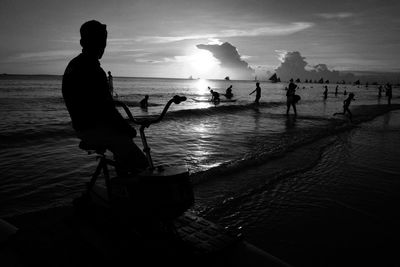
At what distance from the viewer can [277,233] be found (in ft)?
13.7

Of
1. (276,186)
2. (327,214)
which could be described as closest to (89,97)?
(327,214)

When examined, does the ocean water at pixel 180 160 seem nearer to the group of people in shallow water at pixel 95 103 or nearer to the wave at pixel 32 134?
the wave at pixel 32 134

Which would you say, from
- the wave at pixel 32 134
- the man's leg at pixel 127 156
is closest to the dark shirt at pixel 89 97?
the man's leg at pixel 127 156

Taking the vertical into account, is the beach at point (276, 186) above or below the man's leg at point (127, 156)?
below

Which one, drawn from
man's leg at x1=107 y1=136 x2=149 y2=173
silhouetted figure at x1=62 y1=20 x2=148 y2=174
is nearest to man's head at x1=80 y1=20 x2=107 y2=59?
silhouetted figure at x1=62 y1=20 x2=148 y2=174

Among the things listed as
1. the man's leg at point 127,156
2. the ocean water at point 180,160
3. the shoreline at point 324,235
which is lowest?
the shoreline at point 324,235

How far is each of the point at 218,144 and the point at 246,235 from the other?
20.3ft

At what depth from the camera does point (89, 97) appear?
8.85ft

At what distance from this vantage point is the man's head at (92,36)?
2.71 meters

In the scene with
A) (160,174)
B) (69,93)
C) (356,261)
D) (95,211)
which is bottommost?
(356,261)

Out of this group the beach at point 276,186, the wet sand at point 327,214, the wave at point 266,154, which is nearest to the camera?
the wet sand at point 327,214

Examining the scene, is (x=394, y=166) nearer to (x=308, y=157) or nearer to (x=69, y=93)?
(x=308, y=157)

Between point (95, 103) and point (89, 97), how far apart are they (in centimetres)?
8

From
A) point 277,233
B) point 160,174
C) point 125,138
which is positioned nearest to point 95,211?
point 125,138
